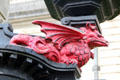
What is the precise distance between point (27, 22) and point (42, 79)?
5.96 metres

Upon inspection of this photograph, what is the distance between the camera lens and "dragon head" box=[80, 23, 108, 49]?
190cm

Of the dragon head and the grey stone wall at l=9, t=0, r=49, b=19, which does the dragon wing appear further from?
the grey stone wall at l=9, t=0, r=49, b=19

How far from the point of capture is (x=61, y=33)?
1874 mm

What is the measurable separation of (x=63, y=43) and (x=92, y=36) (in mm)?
211

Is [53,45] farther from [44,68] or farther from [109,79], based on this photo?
[109,79]

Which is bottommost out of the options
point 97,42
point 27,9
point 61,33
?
point 27,9

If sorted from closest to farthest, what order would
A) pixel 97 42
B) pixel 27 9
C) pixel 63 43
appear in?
pixel 63 43
pixel 97 42
pixel 27 9

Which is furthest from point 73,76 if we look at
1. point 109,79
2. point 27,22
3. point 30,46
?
point 27,22

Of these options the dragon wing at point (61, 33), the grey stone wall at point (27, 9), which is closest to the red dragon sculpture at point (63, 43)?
the dragon wing at point (61, 33)

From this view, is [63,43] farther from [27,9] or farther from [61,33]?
[27,9]

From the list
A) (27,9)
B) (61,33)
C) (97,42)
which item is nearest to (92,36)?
A: (97,42)

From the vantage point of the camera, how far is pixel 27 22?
766 cm

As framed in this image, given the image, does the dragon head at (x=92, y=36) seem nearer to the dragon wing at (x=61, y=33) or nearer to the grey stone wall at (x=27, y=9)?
the dragon wing at (x=61, y=33)

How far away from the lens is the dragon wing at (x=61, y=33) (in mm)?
1830
